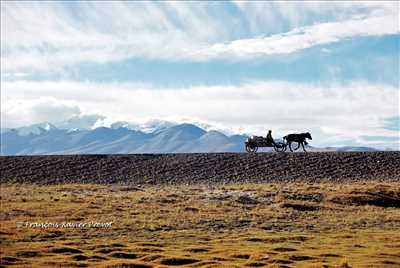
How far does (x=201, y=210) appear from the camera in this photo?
1850 inches

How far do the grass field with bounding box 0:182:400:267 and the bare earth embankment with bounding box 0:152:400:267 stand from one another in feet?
0.27

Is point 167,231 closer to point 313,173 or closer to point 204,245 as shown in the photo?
point 204,245

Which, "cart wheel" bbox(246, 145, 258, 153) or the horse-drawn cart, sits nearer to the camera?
the horse-drawn cart

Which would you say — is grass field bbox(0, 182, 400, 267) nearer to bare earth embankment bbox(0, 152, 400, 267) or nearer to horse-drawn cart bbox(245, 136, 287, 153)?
bare earth embankment bbox(0, 152, 400, 267)

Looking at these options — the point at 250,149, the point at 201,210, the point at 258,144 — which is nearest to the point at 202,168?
the point at 258,144

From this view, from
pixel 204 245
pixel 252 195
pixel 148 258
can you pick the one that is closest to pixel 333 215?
pixel 252 195

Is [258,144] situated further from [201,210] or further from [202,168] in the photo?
[201,210]

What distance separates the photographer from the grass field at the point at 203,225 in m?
29.6

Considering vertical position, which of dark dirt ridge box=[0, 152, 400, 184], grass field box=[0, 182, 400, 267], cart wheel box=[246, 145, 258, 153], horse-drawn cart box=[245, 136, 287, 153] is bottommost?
grass field box=[0, 182, 400, 267]

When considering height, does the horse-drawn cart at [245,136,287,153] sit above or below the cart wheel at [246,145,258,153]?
above

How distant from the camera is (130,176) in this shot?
218 feet

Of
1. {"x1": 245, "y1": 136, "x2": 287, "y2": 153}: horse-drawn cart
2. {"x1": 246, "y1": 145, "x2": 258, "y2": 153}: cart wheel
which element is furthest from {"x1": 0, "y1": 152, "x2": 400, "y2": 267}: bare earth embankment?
{"x1": 246, "y1": 145, "x2": 258, "y2": 153}: cart wheel

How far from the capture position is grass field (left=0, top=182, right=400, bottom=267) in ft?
97.2

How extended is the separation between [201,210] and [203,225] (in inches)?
235
